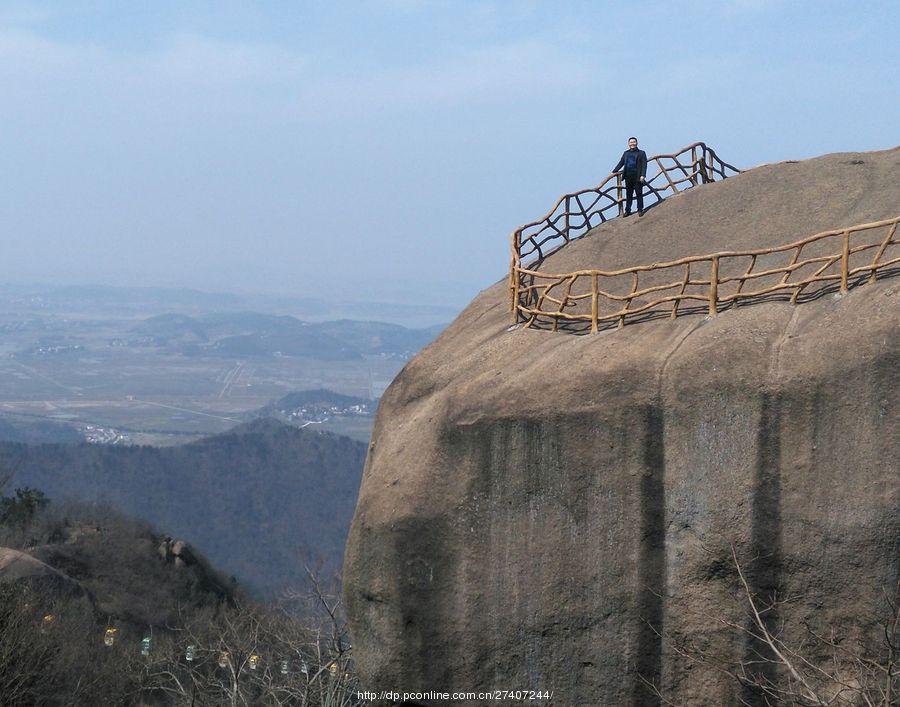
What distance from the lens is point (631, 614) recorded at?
9977mm

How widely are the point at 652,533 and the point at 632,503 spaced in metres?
0.30

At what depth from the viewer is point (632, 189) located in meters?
15.4

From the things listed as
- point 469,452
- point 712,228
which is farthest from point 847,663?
point 712,228

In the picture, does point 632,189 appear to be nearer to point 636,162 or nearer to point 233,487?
point 636,162

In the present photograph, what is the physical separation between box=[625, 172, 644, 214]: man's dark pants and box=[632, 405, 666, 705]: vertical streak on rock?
233 inches

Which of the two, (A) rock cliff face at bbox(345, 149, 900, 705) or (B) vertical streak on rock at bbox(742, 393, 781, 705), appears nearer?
(A) rock cliff face at bbox(345, 149, 900, 705)

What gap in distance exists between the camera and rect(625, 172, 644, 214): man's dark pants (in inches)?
594

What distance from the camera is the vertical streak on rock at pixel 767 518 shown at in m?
9.30

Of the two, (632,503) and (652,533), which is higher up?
(632,503)

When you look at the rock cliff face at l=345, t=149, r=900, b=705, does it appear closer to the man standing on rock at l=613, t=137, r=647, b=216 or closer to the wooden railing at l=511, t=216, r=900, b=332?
the wooden railing at l=511, t=216, r=900, b=332

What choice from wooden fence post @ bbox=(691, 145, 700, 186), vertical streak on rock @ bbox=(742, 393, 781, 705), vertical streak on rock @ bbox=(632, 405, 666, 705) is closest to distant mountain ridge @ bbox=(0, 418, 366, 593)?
wooden fence post @ bbox=(691, 145, 700, 186)

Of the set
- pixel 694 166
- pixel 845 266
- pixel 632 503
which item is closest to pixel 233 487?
pixel 694 166

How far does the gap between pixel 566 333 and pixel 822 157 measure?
499cm

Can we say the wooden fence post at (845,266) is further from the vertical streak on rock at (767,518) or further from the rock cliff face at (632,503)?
the vertical streak on rock at (767,518)
